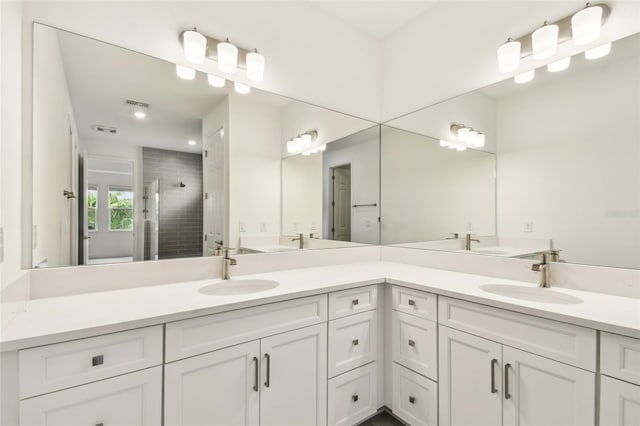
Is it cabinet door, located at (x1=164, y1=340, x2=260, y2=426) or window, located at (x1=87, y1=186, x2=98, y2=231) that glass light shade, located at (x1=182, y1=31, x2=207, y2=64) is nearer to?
window, located at (x1=87, y1=186, x2=98, y2=231)

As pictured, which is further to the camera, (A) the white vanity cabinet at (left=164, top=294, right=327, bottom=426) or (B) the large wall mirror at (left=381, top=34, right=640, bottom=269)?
(B) the large wall mirror at (left=381, top=34, right=640, bottom=269)

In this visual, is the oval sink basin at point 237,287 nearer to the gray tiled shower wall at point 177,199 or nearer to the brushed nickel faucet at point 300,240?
the gray tiled shower wall at point 177,199

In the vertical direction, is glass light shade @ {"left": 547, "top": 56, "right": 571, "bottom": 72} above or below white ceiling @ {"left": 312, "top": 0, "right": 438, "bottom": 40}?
below

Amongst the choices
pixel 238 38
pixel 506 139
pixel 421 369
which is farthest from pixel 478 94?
pixel 421 369

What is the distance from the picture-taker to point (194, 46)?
5.15 ft

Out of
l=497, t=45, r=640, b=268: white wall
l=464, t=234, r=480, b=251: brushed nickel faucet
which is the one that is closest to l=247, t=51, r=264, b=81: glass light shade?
l=497, t=45, r=640, b=268: white wall

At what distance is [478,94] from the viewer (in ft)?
6.21

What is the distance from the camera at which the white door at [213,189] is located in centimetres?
167

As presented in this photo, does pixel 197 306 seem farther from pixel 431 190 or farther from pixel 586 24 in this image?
pixel 586 24

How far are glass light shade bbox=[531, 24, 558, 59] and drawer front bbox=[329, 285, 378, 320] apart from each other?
1553 millimetres

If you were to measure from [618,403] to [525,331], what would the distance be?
0.30 metres

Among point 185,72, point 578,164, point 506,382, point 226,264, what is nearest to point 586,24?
point 578,164

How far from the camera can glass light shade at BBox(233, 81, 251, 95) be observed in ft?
5.84

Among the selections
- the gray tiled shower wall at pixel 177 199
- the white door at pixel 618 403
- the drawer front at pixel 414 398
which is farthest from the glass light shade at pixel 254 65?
the white door at pixel 618 403
